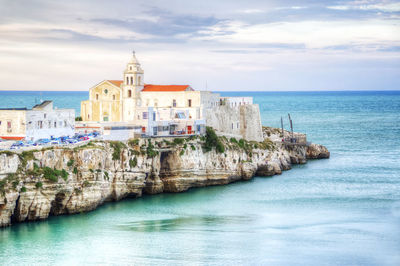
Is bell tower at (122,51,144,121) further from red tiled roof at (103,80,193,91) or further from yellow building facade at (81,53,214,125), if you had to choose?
red tiled roof at (103,80,193,91)

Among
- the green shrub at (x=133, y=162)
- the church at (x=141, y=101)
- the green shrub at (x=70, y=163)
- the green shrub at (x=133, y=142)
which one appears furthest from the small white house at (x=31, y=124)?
the green shrub at (x=133, y=162)

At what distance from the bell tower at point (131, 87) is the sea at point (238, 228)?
1713 cm

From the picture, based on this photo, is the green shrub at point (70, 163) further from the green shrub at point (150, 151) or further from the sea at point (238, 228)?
the green shrub at point (150, 151)

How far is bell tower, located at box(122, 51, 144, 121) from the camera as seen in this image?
240 feet

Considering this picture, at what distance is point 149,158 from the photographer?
190ft

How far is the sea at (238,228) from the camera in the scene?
3972 cm

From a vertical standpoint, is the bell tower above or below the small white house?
above

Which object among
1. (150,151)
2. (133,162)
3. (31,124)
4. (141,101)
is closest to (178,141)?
(150,151)

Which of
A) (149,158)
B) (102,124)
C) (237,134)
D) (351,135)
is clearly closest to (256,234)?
(149,158)

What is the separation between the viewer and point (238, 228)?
46500mm

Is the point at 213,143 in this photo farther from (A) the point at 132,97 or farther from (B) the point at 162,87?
(A) the point at 132,97

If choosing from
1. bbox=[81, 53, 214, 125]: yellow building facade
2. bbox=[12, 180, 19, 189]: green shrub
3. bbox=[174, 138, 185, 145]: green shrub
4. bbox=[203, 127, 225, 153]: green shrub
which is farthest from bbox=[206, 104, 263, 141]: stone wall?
bbox=[12, 180, 19, 189]: green shrub

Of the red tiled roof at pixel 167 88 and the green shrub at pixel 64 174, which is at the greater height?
the red tiled roof at pixel 167 88

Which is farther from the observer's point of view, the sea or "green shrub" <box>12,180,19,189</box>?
"green shrub" <box>12,180,19,189</box>
